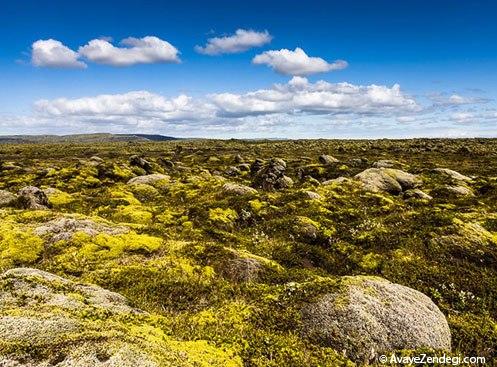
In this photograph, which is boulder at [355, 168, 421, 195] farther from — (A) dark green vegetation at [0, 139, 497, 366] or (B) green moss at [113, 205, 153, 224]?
(B) green moss at [113, 205, 153, 224]

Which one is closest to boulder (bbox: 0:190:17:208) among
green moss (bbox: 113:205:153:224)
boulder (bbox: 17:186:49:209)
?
boulder (bbox: 17:186:49:209)

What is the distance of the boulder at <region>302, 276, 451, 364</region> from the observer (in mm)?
11172

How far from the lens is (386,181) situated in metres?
53.5

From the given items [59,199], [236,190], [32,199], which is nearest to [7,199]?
[32,199]

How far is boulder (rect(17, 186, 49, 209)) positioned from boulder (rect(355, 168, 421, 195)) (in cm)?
3655

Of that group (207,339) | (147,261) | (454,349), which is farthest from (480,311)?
(147,261)

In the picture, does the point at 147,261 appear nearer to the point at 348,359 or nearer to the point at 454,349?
the point at 348,359

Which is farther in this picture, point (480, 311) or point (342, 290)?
point (480, 311)

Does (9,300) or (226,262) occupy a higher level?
(9,300)

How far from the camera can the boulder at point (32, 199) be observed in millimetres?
34625

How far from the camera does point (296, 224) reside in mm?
29562

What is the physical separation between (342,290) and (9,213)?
21.2m

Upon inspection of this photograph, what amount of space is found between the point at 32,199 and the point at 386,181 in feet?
144

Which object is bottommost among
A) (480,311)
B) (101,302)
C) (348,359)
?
(480,311)
